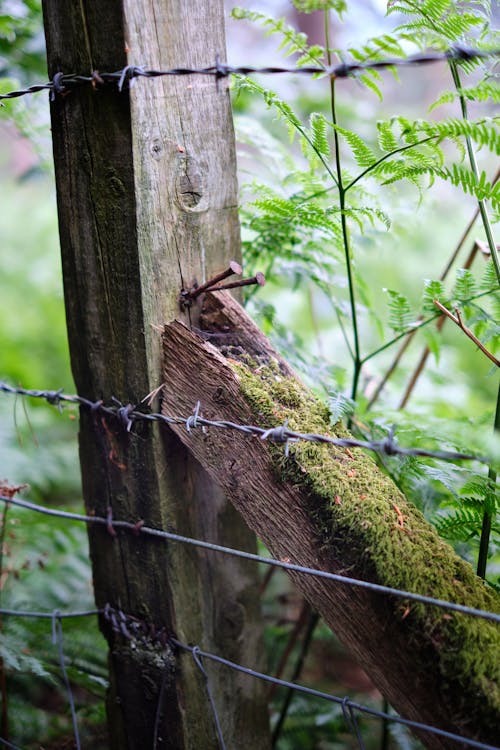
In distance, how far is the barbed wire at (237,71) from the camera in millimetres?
1022

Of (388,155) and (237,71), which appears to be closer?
(237,71)

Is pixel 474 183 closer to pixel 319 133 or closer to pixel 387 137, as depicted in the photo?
pixel 387 137

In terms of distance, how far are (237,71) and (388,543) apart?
42.6 inches

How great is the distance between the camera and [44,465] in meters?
3.97

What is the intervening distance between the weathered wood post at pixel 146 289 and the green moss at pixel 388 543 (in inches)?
13.5

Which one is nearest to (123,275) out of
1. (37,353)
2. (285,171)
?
(285,171)

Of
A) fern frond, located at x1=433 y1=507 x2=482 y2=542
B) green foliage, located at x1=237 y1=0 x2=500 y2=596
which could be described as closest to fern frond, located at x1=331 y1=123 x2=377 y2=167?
green foliage, located at x1=237 y1=0 x2=500 y2=596

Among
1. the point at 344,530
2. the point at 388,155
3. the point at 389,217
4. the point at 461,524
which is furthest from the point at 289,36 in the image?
the point at 461,524

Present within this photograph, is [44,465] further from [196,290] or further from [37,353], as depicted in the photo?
[196,290]

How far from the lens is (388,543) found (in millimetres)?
1191

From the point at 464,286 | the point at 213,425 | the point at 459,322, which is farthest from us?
the point at 464,286

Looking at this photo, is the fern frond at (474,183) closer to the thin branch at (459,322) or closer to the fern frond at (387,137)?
the fern frond at (387,137)

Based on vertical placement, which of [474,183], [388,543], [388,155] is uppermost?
[388,155]

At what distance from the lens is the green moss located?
1.10 metres
